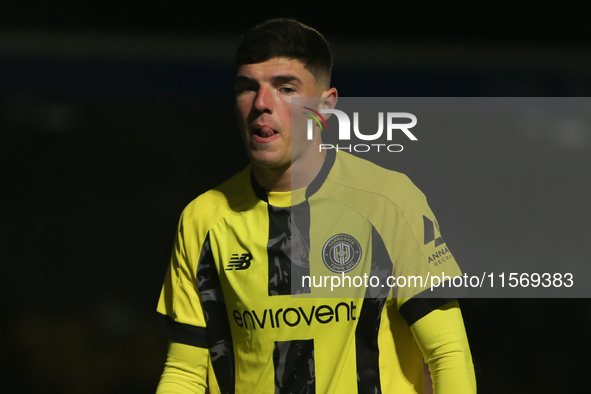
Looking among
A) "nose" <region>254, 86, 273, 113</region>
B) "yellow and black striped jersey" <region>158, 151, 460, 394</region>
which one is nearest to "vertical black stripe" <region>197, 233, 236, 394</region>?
"yellow and black striped jersey" <region>158, 151, 460, 394</region>

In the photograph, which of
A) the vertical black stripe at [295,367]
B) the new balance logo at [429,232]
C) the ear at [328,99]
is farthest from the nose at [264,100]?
the vertical black stripe at [295,367]

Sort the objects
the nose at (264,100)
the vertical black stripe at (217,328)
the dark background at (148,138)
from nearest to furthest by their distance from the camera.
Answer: the nose at (264,100)
the vertical black stripe at (217,328)
the dark background at (148,138)

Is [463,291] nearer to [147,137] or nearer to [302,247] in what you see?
[302,247]

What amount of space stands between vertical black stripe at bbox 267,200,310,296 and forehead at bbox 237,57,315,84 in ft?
1.11

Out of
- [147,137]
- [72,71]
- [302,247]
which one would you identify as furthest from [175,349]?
[72,71]

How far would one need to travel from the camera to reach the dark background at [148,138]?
241 centimetres

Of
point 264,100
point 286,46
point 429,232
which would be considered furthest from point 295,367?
point 286,46

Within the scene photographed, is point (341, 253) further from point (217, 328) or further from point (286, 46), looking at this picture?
point (286, 46)

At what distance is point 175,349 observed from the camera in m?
1.58

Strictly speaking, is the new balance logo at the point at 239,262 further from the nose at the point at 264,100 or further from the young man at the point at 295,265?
the nose at the point at 264,100

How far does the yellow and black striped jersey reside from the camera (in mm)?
1481

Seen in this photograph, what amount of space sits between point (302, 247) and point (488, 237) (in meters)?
Result: 0.67

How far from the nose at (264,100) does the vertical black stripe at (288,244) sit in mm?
270

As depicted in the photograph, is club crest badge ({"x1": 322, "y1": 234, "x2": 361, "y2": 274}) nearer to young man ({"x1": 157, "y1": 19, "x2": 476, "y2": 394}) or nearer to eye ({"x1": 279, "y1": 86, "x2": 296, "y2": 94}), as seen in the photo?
young man ({"x1": 157, "y1": 19, "x2": 476, "y2": 394})
